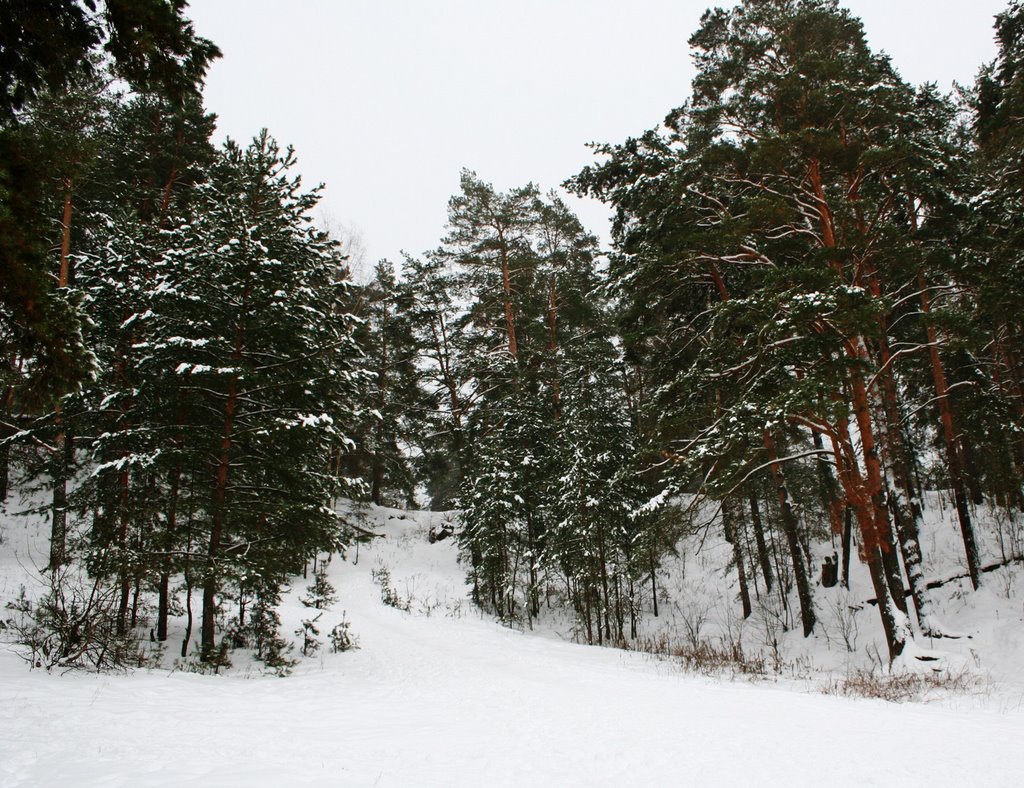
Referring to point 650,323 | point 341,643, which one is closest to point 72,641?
point 341,643

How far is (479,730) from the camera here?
5.76 metres

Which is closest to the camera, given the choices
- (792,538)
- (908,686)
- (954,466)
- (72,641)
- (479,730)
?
(479,730)

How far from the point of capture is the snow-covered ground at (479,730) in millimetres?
4176

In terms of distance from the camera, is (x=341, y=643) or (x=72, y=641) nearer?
(x=72, y=641)

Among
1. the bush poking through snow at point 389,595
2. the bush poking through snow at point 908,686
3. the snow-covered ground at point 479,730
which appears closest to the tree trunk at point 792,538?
the bush poking through snow at point 908,686

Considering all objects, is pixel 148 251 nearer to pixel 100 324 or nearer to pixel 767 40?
pixel 100 324

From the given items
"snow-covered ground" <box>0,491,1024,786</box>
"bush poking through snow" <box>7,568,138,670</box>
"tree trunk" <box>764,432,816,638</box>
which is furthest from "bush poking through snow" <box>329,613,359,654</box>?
"tree trunk" <box>764,432,816,638</box>

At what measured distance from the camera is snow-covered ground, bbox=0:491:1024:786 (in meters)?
4.18

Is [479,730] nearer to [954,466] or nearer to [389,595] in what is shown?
[954,466]

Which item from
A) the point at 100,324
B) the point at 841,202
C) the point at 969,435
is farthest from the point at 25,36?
the point at 969,435

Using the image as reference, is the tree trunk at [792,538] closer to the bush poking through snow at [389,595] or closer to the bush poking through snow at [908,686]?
the bush poking through snow at [908,686]

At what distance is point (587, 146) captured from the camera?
46.8ft


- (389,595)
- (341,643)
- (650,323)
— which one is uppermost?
(650,323)

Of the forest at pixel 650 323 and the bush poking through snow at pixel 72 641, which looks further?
the forest at pixel 650 323
